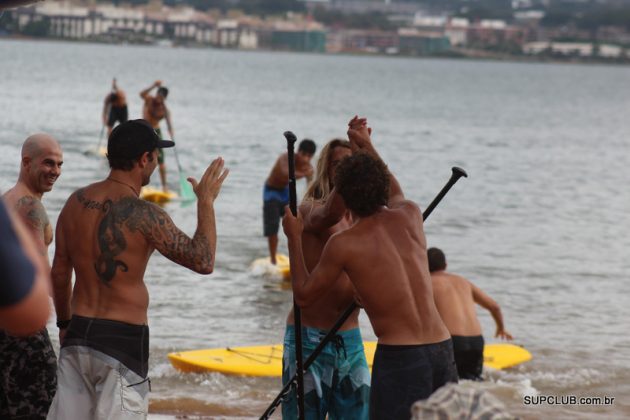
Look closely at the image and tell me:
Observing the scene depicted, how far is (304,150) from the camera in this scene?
39.5 ft

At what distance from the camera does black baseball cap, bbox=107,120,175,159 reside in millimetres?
4840

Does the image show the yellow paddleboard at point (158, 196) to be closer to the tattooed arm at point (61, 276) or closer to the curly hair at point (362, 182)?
the tattooed arm at point (61, 276)

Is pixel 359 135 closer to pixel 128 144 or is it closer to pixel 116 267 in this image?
pixel 128 144

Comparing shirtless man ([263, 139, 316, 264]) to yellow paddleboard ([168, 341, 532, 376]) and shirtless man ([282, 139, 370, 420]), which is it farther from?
shirtless man ([282, 139, 370, 420])

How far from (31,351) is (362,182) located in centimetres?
165

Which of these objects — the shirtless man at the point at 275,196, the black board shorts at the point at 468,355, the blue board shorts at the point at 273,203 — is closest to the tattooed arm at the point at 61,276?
the black board shorts at the point at 468,355

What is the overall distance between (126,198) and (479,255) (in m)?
13.7

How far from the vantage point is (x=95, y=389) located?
4758 mm

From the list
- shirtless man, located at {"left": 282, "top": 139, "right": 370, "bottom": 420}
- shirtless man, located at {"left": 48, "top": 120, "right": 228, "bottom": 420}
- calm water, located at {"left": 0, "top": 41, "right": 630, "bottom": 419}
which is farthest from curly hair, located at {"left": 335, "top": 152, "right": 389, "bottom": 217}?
calm water, located at {"left": 0, "top": 41, "right": 630, "bottom": 419}

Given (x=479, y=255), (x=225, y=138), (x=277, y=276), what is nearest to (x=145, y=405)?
(x=277, y=276)

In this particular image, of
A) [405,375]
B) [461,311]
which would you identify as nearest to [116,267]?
[405,375]

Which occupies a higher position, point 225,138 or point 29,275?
point 29,275

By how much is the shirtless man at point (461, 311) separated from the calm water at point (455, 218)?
50 cm

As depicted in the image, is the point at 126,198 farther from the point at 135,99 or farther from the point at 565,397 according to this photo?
the point at 135,99
